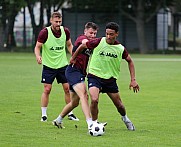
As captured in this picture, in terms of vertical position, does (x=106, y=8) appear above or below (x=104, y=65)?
below

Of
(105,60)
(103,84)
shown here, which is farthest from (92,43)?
(103,84)

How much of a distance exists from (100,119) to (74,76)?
1.97 metres

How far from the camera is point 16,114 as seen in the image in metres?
14.9

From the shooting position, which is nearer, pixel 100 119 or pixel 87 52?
pixel 87 52

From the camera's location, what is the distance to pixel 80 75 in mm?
12656

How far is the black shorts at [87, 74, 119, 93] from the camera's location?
1205 cm

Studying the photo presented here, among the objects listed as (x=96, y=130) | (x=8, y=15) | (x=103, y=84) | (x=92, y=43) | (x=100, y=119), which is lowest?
(x=100, y=119)

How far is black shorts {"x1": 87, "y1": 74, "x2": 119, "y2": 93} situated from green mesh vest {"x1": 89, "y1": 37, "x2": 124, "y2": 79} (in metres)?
0.07

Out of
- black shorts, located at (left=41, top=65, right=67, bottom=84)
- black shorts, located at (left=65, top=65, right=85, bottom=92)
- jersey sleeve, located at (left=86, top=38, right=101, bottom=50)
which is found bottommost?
black shorts, located at (left=41, top=65, right=67, bottom=84)

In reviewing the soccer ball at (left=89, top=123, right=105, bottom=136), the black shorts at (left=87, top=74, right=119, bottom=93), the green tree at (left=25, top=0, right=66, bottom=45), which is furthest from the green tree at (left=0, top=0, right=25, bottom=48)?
the soccer ball at (left=89, top=123, right=105, bottom=136)

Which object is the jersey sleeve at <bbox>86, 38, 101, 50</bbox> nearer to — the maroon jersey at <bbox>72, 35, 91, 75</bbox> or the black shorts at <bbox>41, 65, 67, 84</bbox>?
the maroon jersey at <bbox>72, 35, 91, 75</bbox>

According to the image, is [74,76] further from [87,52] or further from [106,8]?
[106,8]

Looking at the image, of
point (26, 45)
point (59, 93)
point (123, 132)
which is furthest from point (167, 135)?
point (26, 45)

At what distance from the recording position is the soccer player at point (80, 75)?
1232cm
